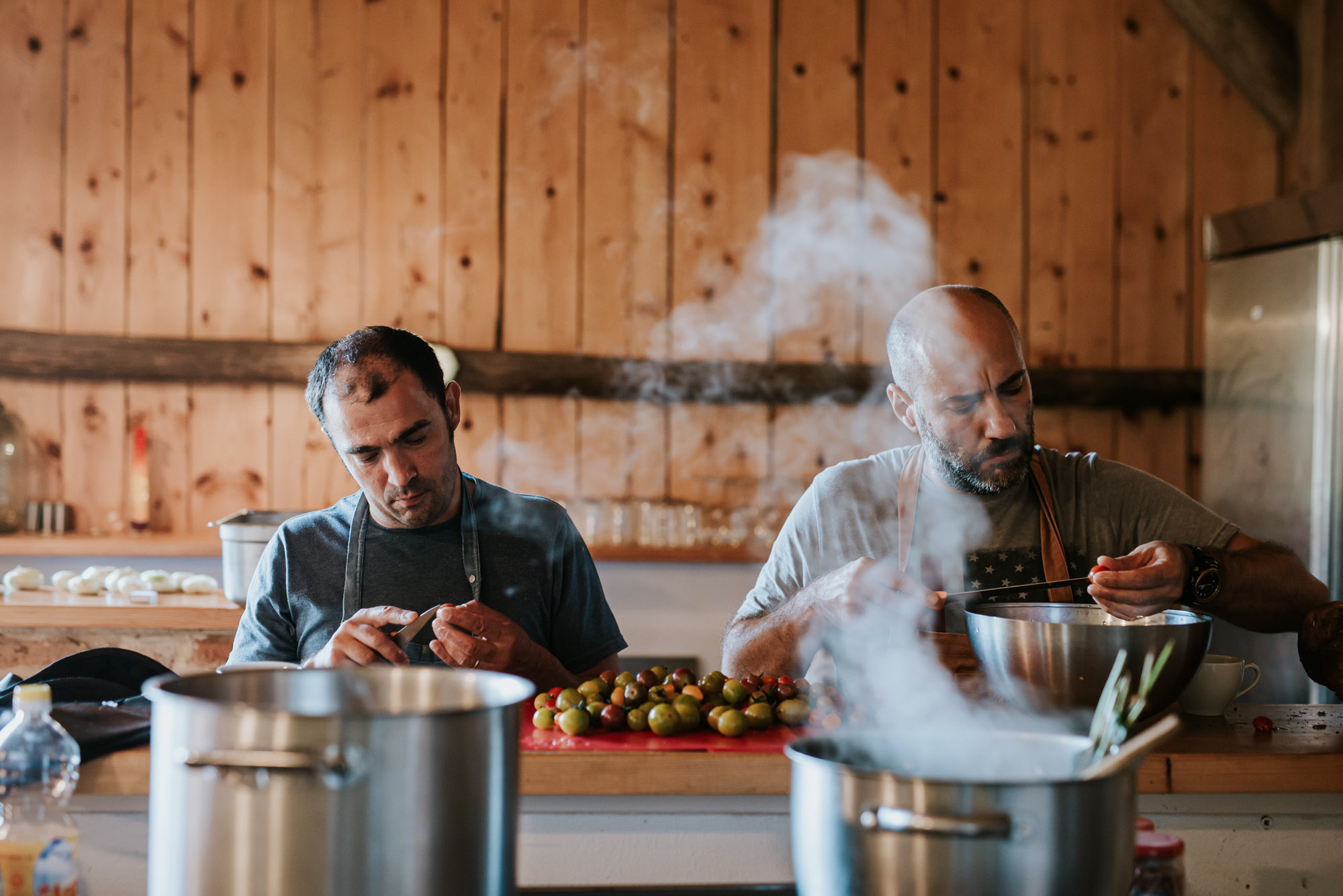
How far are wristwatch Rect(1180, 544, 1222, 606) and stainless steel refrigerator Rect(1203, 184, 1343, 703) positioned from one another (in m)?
1.74

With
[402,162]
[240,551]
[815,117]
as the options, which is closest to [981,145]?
[815,117]

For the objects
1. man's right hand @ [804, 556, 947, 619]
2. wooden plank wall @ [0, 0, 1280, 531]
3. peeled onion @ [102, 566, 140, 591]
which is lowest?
peeled onion @ [102, 566, 140, 591]

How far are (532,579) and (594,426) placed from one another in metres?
1.90

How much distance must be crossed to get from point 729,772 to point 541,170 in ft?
10.4

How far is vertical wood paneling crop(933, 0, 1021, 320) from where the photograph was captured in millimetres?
4293

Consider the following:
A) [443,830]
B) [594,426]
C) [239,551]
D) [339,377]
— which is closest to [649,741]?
[443,830]

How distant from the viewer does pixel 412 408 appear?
2096mm

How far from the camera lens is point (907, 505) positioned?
2.23 metres

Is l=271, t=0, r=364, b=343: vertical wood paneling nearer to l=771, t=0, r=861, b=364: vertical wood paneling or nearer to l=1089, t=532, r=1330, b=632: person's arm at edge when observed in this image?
l=771, t=0, r=861, b=364: vertical wood paneling

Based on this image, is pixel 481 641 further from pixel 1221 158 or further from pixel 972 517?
pixel 1221 158

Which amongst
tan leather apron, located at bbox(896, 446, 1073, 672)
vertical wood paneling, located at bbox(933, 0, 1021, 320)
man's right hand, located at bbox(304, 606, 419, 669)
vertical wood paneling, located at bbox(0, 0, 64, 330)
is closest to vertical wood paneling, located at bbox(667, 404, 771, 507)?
vertical wood paneling, located at bbox(933, 0, 1021, 320)

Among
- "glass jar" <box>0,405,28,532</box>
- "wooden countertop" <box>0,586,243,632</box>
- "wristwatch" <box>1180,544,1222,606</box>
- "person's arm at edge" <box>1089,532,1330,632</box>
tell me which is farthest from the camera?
"glass jar" <box>0,405,28,532</box>

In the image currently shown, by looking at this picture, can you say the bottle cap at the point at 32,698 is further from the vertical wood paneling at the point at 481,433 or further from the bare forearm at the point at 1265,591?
the vertical wood paneling at the point at 481,433

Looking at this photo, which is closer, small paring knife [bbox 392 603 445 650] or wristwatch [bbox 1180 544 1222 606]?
small paring knife [bbox 392 603 445 650]
